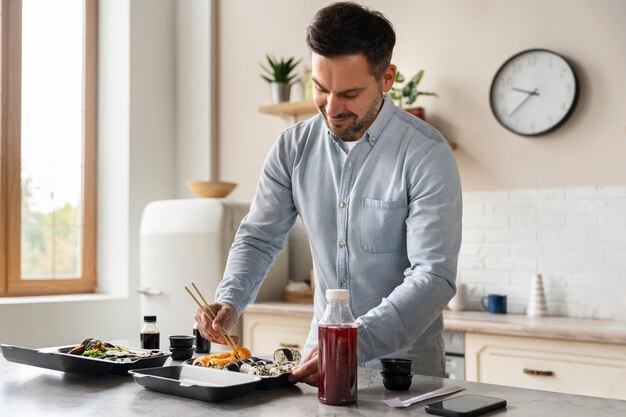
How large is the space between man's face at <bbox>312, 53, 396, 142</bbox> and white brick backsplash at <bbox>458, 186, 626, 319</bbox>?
195cm

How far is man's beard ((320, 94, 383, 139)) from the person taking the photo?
2.08m

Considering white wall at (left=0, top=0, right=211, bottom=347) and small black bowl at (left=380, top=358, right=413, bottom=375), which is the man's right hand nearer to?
small black bowl at (left=380, top=358, right=413, bottom=375)

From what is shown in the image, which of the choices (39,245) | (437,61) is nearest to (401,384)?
(437,61)

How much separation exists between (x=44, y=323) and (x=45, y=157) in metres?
1.12

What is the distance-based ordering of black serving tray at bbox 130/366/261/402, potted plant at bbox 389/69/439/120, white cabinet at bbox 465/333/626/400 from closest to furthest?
black serving tray at bbox 130/366/261/402 < white cabinet at bbox 465/333/626/400 < potted plant at bbox 389/69/439/120

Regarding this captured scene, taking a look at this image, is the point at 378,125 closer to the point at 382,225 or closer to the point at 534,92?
the point at 382,225

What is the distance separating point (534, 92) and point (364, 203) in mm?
2098

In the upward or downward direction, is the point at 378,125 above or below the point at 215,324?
above

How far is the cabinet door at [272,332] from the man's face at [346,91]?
79.3 inches

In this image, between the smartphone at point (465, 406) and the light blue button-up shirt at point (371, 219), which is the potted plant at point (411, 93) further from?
the smartphone at point (465, 406)

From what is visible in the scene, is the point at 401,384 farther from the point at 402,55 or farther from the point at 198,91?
the point at 198,91

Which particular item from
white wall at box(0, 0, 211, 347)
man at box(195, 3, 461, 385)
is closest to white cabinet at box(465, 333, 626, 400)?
man at box(195, 3, 461, 385)

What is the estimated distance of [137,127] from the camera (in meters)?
5.13

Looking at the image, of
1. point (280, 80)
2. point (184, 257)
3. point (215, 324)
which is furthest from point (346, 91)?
point (280, 80)
